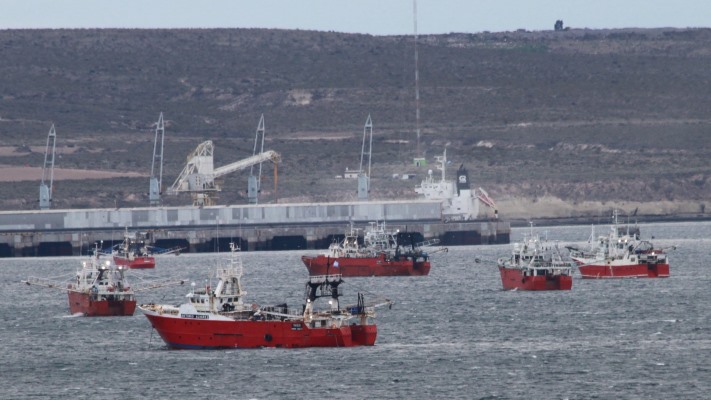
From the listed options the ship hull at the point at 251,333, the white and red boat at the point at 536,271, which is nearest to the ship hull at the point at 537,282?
the white and red boat at the point at 536,271

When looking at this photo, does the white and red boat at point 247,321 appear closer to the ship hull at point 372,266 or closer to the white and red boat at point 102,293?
the white and red boat at point 102,293

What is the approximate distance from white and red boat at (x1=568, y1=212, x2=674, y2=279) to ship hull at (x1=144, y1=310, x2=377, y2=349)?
Result: 53247mm

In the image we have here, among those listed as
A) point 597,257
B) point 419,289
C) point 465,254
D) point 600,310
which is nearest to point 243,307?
point 600,310

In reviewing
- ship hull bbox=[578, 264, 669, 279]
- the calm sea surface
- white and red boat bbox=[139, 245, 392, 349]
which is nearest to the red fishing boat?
the calm sea surface

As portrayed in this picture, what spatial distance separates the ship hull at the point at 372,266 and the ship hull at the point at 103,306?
41.6 meters

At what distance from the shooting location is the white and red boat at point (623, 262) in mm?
140625

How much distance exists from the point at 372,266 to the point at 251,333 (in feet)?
212

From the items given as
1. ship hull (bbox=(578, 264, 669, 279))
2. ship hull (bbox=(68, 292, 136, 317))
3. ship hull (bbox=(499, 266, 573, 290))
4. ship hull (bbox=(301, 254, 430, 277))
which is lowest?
ship hull (bbox=(68, 292, 136, 317))

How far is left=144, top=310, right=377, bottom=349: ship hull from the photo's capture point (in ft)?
293

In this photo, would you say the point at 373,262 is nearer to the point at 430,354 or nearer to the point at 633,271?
the point at 633,271

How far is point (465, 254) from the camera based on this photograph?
196750 millimetres

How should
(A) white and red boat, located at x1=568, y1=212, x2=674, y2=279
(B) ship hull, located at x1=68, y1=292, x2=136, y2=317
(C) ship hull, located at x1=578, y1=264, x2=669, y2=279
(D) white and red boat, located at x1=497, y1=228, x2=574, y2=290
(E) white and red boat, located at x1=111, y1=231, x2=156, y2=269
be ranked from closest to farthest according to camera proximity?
(B) ship hull, located at x1=68, y1=292, x2=136, y2=317
(D) white and red boat, located at x1=497, y1=228, x2=574, y2=290
(A) white and red boat, located at x1=568, y1=212, x2=674, y2=279
(C) ship hull, located at x1=578, y1=264, x2=669, y2=279
(E) white and red boat, located at x1=111, y1=231, x2=156, y2=269

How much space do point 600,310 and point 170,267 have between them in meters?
70.7

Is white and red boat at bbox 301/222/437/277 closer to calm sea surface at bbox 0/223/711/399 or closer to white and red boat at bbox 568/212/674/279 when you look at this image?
white and red boat at bbox 568/212/674/279
